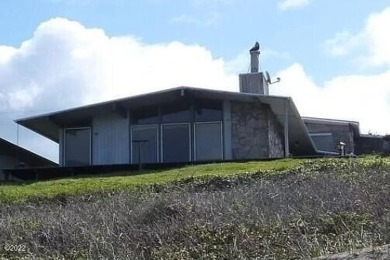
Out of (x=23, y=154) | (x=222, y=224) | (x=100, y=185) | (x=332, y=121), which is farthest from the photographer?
(x=332, y=121)

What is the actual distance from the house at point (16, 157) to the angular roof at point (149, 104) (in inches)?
161

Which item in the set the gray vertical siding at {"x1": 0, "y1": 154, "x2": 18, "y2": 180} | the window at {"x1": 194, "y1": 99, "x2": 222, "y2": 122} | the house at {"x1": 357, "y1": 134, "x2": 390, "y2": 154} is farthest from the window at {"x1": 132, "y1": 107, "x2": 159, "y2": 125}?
the house at {"x1": 357, "y1": 134, "x2": 390, "y2": 154}

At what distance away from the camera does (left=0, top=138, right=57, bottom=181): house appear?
28.6 m

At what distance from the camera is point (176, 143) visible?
2194 centimetres

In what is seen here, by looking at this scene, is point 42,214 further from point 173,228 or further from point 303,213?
point 303,213

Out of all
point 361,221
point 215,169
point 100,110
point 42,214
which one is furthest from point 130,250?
point 100,110

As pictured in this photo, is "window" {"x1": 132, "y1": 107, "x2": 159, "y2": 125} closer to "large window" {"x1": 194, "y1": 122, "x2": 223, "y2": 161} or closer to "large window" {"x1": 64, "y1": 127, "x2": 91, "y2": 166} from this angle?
"large window" {"x1": 194, "y1": 122, "x2": 223, "y2": 161}

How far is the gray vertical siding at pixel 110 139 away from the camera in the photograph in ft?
73.7

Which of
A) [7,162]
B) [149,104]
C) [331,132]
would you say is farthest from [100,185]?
[331,132]

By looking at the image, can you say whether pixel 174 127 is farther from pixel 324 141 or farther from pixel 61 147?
pixel 324 141

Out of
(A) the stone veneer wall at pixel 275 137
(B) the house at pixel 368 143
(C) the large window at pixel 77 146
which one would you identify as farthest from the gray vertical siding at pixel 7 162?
(B) the house at pixel 368 143

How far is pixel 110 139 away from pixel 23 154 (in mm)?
8262

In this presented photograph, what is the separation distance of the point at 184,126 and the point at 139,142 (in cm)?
155

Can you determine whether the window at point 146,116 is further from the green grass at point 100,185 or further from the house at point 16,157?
the house at point 16,157
